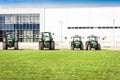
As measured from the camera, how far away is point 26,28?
7550 cm

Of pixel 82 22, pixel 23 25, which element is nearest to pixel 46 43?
pixel 82 22

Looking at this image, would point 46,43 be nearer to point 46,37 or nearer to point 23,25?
point 46,37

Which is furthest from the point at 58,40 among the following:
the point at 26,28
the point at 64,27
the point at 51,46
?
the point at 51,46

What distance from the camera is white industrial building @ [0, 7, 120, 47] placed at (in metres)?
69.9

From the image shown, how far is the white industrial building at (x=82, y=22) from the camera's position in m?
69.9

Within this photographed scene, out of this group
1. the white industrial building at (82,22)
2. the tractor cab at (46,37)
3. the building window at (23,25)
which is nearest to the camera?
the tractor cab at (46,37)

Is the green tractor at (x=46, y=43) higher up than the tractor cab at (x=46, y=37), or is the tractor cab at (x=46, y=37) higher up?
the tractor cab at (x=46, y=37)

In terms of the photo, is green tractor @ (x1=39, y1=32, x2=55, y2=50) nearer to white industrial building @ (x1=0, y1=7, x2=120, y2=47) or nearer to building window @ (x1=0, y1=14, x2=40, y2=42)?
white industrial building @ (x1=0, y1=7, x2=120, y2=47)

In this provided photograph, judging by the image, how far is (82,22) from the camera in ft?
234

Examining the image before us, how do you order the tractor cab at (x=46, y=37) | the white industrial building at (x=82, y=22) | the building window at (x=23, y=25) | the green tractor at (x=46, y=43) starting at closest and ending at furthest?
the green tractor at (x=46, y=43), the tractor cab at (x=46, y=37), the white industrial building at (x=82, y=22), the building window at (x=23, y=25)

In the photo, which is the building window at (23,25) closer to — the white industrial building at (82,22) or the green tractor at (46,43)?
the white industrial building at (82,22)

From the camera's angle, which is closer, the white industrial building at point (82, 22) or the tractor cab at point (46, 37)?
the tractor cab at point (46, 37)

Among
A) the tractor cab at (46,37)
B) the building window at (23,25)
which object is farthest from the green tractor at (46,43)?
the building window at (23,25)

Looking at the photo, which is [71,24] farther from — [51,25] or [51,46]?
[51,46]
